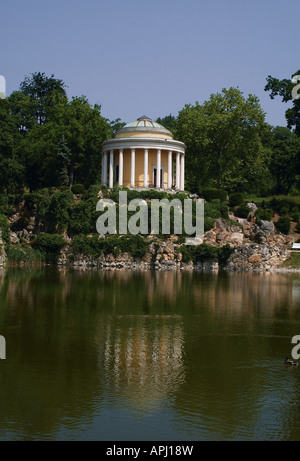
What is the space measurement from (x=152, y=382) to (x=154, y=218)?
38.4m

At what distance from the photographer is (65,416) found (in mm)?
14336

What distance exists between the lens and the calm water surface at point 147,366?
1390 cm

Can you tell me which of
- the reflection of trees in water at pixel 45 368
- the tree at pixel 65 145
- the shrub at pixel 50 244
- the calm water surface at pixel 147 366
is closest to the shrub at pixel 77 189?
the tree at pixel 65 145

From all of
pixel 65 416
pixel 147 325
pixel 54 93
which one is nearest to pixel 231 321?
pixel 147 325

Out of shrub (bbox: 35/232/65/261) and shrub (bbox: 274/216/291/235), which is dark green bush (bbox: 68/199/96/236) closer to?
shrub (bbox: 35/232/65/261)

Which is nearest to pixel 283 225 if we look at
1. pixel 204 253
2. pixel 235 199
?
pixel 235 199

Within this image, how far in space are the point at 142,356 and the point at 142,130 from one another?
46.5 metres

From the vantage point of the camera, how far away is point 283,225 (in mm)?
60531

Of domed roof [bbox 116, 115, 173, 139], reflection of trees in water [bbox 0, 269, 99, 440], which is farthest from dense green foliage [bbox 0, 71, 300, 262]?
reflection of trees in water [bbox 0, 269, 99, 440]

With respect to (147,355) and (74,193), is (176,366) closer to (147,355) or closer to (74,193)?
(147,355)

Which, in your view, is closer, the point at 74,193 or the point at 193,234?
the point at 193,234

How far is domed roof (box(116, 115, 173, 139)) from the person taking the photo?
210 feet

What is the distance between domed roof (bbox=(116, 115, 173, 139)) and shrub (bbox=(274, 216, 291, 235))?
48.6 ft

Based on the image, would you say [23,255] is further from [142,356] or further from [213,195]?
[142,356]
